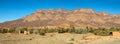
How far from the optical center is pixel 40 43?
28719 millimetres

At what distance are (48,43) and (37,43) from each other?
1315 mm

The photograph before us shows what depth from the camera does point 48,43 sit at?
95.3 ft

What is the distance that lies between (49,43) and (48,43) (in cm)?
20

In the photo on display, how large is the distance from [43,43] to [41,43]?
9.2 inches

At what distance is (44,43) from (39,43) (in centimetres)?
58

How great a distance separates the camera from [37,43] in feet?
94.1

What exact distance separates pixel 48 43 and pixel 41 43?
0.87m

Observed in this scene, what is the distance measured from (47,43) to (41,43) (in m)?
0.73

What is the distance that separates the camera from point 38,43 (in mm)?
28703

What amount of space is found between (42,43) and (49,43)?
819 millimetres

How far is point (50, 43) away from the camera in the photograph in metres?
28.9

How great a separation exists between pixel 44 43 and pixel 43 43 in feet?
0.40

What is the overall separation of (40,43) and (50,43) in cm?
117

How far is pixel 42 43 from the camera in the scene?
28.8 m
